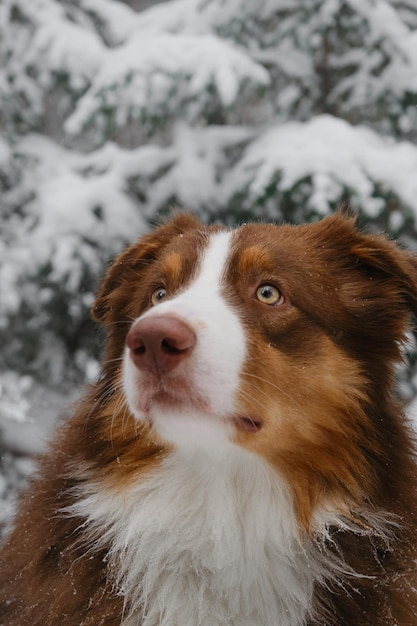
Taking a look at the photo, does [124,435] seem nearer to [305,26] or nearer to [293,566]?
[293,566]

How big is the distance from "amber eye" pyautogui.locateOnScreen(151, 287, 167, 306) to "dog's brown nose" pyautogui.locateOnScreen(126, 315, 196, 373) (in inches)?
20.9

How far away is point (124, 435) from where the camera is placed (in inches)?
99.7

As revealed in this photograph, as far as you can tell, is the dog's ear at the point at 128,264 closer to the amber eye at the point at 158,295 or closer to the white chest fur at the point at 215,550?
the amber eye at the point at 158,295

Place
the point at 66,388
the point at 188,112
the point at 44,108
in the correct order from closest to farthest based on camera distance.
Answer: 1. the point at 188,112
2. the point at 66,388
3. the point at 44,108

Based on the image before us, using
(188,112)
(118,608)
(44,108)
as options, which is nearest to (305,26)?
(188,112)

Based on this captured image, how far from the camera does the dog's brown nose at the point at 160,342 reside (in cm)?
199

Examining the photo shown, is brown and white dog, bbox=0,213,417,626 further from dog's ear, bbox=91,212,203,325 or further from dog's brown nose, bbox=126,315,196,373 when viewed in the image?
dog's ear, bbox=91,212,203,325

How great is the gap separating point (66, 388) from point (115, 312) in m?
4.06

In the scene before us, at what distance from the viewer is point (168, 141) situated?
→ 6.69 meters

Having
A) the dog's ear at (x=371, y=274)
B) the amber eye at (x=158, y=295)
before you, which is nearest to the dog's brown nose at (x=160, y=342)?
the amber eye at (x=158, y=295)

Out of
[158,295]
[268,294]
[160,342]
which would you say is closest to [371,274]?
[268,294]

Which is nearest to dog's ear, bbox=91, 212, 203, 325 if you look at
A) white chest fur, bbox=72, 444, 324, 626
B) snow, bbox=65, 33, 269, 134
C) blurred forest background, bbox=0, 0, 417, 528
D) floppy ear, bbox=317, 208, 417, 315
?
floppy ear, bbox=317, 208, 417, 315

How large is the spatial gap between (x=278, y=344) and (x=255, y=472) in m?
0.44

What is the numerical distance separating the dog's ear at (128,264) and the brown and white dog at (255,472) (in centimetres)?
36
